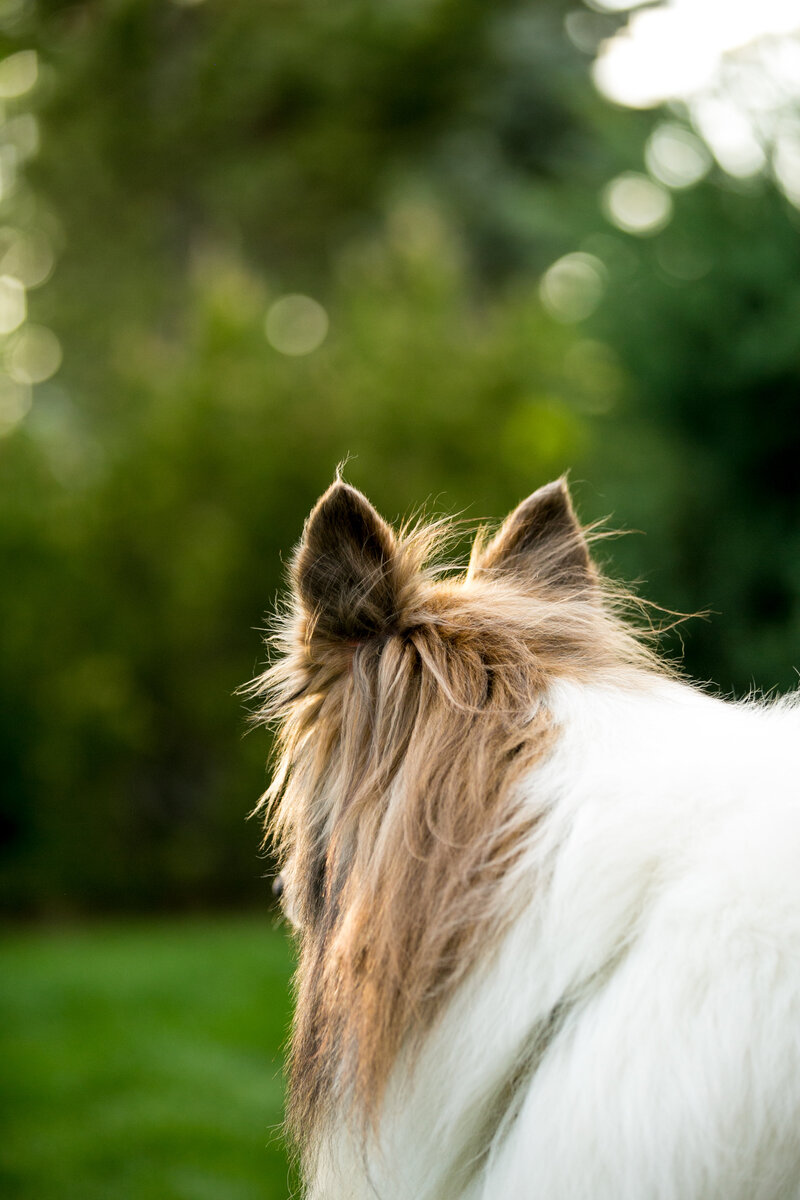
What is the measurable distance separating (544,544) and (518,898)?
0.95m

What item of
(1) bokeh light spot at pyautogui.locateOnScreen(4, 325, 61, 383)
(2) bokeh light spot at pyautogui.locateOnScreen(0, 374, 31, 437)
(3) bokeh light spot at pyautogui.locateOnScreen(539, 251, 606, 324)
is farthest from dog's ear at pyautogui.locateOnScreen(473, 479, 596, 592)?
(1) bokeh light spot at pyautogui.locateOnScreen(4, 325, 61, 383)

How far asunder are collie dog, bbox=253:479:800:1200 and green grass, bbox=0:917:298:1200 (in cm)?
144

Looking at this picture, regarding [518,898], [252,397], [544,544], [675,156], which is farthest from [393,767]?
[252,397]

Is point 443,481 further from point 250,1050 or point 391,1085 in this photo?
point 391,1085

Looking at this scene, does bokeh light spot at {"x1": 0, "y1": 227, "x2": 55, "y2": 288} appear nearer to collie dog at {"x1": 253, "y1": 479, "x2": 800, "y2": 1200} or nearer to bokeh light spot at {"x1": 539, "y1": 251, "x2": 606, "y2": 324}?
bokeh light spot at {"x1": 539, "y1": 251, "x2": 606, "y2": 324}

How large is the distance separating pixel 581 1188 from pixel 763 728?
750 mm

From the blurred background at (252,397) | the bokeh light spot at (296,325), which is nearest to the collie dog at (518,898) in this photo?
the blurred background at (252,397)

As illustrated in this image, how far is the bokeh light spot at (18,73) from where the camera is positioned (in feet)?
11.5

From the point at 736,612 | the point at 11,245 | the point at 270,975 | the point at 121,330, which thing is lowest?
the point at 270,975

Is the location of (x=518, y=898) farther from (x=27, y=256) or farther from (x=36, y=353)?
(x=36, y=353)

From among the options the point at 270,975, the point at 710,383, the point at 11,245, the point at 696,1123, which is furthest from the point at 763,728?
the point at 11,245

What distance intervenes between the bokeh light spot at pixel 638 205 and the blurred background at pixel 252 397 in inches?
1.3

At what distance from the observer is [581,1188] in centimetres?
153

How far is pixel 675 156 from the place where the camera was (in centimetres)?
688
